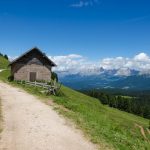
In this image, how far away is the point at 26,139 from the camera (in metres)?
16.2

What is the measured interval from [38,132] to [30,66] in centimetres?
5162

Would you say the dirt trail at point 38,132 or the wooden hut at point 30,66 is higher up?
the wooden hut at point 30,66

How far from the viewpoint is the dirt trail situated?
15.3 metres

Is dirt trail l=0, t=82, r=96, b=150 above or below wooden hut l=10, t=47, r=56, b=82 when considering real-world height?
below

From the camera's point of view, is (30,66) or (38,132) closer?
(38,132)

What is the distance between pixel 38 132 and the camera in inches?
705

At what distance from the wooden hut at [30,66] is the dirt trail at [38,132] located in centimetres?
4299

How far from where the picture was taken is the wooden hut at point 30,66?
224 ft

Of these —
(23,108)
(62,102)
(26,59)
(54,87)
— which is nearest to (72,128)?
(23,108)

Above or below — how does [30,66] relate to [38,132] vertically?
above

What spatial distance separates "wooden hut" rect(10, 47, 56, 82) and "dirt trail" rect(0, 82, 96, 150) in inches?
1692

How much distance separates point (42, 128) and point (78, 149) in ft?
15.3

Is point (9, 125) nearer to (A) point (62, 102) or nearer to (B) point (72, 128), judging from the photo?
(B) point (72, 128)

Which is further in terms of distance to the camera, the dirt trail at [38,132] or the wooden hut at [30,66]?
the wooden hut at [30,66]
